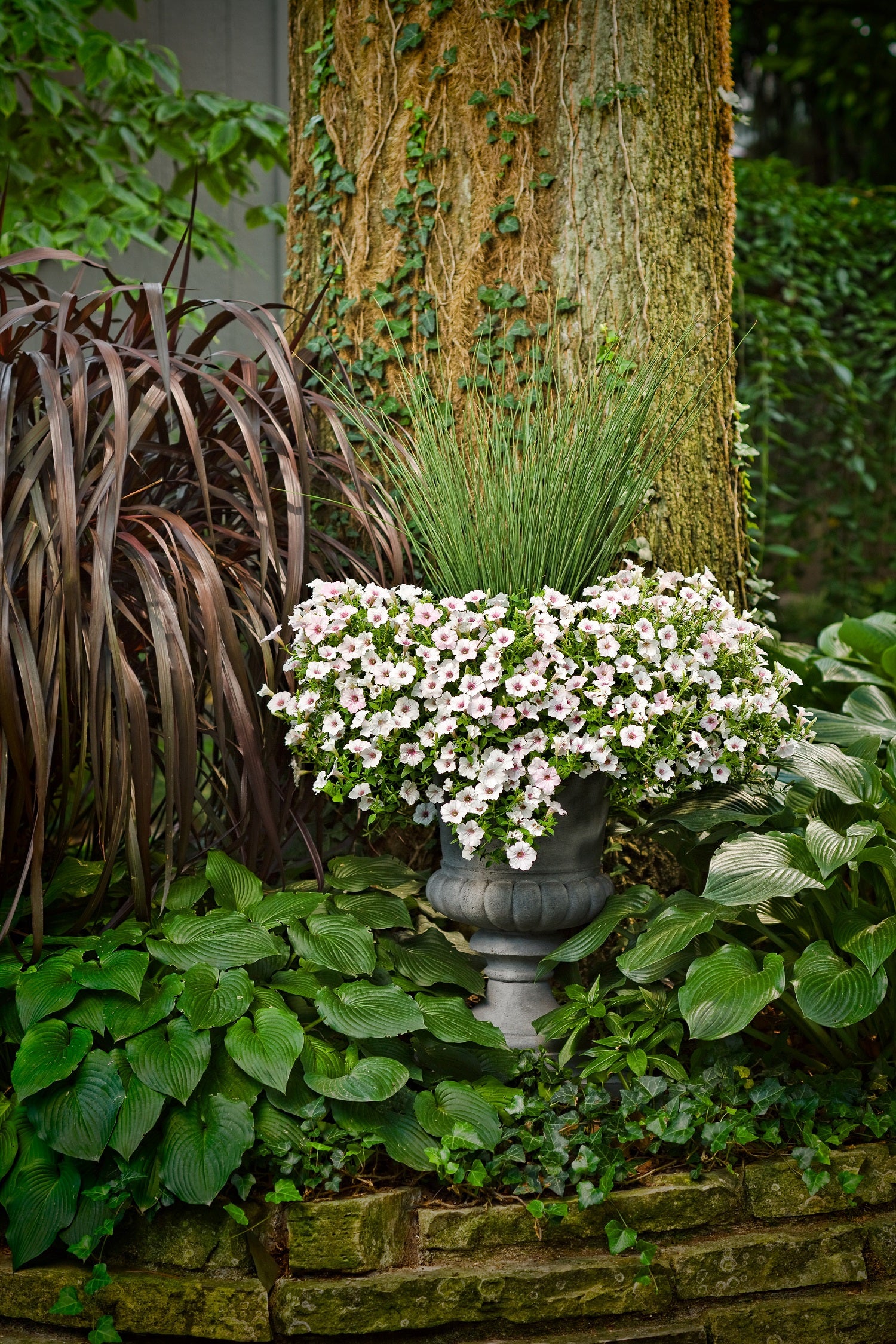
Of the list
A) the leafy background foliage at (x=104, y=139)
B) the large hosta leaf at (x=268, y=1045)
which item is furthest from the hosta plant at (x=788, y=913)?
the leafy background foliage at (x=104, y=139)

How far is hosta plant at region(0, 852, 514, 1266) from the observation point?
4.35 ft

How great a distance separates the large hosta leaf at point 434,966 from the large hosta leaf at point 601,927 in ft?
0.35

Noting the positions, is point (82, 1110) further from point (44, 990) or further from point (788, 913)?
point (788, 913)

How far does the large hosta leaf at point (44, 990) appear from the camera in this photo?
1386 mm

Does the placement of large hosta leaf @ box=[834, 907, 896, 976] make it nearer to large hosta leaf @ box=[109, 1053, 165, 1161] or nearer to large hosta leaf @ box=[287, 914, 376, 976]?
large hosta leaf @ box=[287, 914, 376, 976]

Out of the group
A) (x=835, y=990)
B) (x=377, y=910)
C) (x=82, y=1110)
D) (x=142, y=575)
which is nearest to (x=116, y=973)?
(x=82, y=1110)

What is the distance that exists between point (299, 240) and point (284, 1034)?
1626 millimetres

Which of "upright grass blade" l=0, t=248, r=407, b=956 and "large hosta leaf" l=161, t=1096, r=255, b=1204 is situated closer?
"large hosta leaf" l=161, t=1096, r=255, b=1204

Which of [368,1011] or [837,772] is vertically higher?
[837,772]

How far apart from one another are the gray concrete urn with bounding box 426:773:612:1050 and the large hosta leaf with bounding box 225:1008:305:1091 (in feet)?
1.13

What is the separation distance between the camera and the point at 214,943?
1489mm

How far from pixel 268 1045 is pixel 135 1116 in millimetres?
176

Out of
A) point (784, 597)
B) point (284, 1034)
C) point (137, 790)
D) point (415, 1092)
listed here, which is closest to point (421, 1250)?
point (415, 1092)

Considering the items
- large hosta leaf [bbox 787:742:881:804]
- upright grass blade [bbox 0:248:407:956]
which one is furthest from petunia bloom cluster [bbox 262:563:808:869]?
upright grass blade [bbox 0:248:407:956]
